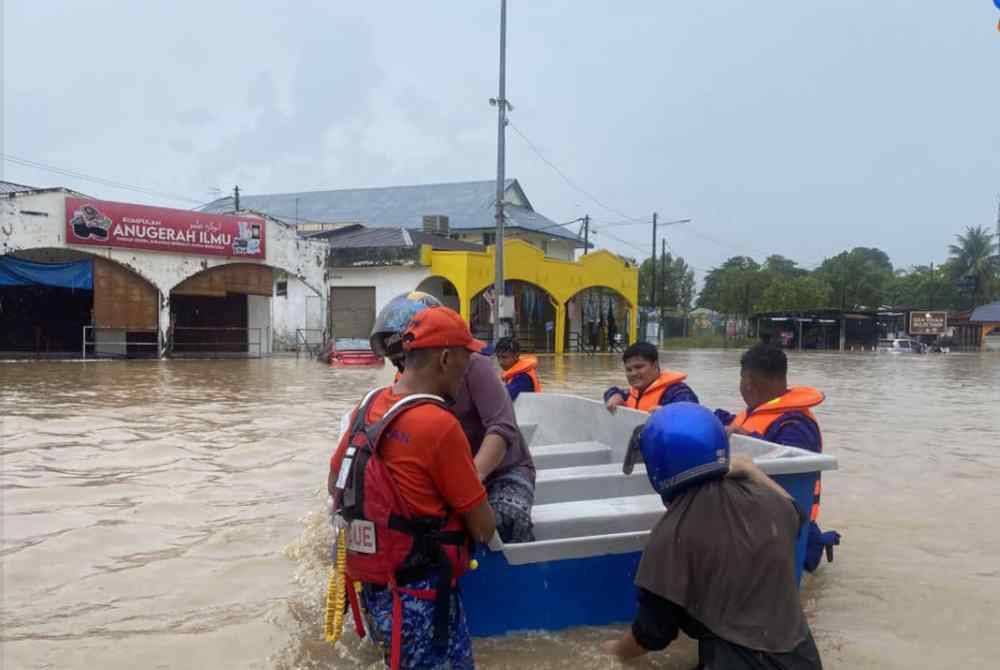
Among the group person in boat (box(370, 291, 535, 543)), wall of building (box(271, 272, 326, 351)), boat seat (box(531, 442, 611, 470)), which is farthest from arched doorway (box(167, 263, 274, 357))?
person in boat (box(370, 291, 535, 543))

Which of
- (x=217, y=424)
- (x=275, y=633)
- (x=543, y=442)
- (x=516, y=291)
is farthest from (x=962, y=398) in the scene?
(x=516, y=291)

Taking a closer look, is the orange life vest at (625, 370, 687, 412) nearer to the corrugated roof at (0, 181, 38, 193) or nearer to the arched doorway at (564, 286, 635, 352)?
the corrugated roof at (0, 181, 38, 193)

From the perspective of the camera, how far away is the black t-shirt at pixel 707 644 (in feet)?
7.84

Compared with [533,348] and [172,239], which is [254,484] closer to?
[172,239]

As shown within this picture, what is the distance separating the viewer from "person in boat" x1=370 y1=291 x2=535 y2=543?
3154 mm

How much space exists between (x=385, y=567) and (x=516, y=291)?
32591 millimetres

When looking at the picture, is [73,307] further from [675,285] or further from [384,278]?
[675,285]

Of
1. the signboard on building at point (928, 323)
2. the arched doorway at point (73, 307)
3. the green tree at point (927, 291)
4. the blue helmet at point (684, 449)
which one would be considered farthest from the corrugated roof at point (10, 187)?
the green tree at point (927, 291)

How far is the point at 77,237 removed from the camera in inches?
882

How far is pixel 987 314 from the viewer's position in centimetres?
5438

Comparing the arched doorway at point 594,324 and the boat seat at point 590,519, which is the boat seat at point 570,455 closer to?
the boat seat at point 590,519

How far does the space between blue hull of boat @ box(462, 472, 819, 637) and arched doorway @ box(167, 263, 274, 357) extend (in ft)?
75.9

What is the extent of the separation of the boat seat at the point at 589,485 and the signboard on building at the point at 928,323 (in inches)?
2114

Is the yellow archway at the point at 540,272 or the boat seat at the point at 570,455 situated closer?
the boat seat at the point at 570,455
